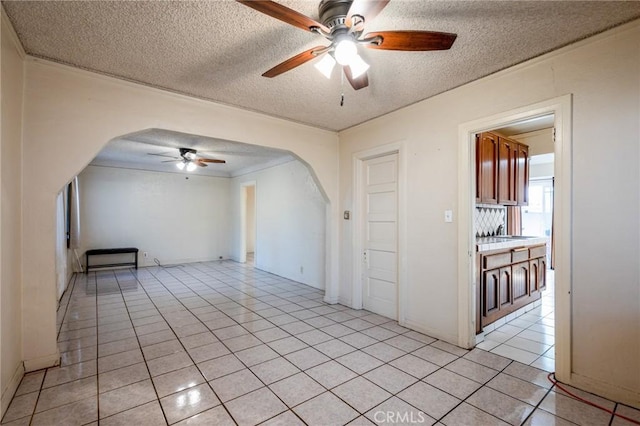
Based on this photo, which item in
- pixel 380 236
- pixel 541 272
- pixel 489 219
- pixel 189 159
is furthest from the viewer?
pixel 189 159

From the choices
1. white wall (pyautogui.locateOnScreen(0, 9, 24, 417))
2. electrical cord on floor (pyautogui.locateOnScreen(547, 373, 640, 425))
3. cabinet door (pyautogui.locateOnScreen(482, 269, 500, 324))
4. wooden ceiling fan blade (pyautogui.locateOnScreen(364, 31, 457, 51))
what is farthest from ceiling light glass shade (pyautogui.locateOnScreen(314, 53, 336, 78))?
electrical cord on floor (pyautogui.locateOnScreen(547, 373, 640, 425))

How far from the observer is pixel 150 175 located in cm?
714

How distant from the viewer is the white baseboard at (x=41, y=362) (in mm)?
2332

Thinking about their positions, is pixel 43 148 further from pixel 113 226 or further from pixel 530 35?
pixel 113 226

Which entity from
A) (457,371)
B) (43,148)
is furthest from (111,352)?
(457,371)

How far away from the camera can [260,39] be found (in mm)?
2105

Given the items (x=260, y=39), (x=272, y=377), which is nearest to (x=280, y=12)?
(x=260, y=39)

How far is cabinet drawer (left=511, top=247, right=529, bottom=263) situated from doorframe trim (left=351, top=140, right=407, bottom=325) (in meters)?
1.42

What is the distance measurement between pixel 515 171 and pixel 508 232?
116 cm

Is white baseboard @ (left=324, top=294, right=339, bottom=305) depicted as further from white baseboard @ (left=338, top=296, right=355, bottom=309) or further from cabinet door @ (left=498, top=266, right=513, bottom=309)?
cabinet door @ (left=498, top=266, right=513, bottom=309)

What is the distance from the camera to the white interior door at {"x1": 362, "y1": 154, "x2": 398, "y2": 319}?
12.0 feet

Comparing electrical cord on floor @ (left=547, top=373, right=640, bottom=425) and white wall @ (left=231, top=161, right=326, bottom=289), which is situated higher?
white wall @ (left=231, top=161, right=326, bottom=289)

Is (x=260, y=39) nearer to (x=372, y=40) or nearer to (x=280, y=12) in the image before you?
(x=280, y=12)

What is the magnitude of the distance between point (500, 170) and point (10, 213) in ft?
16.6
